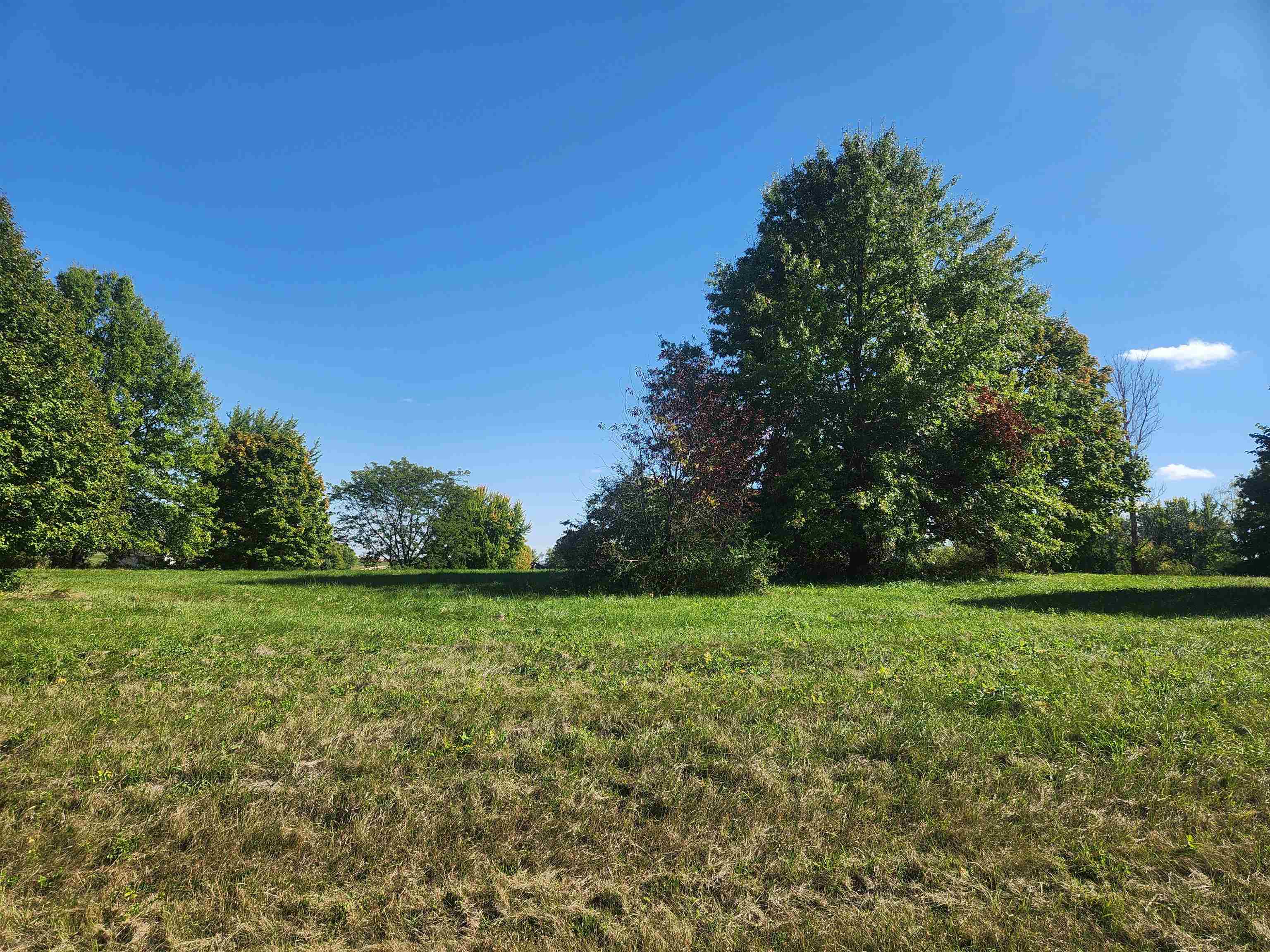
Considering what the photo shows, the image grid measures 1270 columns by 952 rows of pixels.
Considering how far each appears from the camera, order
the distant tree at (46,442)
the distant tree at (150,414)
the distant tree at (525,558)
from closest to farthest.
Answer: the distant tree at (46,442)
the distant tree at (150,414)
the distant tree at (525,558)

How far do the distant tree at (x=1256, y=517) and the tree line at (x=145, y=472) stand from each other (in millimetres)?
35427

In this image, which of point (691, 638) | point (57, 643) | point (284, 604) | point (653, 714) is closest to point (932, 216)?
point (691, 638)

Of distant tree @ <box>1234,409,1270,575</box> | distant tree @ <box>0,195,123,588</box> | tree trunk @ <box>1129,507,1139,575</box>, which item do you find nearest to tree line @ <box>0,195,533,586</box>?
distant tree @ <box>0,195,123,588</box>

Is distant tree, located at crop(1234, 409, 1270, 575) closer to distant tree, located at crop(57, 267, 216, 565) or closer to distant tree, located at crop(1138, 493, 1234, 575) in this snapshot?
distant tree, located at crop(1138, 493, 1234, 575)

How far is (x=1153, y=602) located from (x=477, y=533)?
2227 inches

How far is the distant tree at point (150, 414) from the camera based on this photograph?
2933cm

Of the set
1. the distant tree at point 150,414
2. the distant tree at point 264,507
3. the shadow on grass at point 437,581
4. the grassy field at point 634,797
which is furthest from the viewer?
the distant tree at point 264,507

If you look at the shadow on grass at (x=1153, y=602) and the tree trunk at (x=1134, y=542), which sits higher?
the tree trunk at (x=1134, y=542)

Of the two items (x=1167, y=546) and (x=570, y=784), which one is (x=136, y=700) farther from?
(x=1167, y=546)

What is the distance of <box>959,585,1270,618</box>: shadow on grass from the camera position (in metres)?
11.6

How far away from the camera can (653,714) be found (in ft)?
18.4

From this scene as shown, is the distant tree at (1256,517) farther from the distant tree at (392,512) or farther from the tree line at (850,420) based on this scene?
the distant tree at (392,512)

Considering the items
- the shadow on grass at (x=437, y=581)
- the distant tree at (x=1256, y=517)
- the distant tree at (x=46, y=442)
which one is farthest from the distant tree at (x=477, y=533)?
the distant tree at (x=1256, y=517)

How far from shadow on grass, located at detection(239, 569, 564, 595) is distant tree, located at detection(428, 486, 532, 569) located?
30.9 metres
